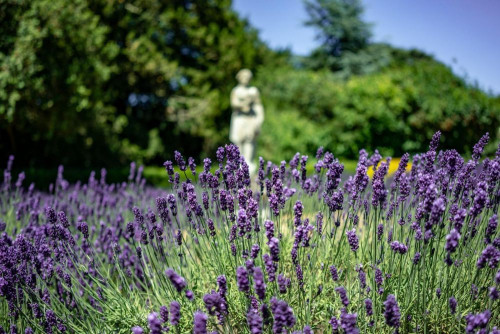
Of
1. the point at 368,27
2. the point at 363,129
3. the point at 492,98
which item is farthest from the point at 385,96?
the point at 368,27

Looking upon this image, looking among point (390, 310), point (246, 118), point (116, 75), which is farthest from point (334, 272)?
point (116, 75)

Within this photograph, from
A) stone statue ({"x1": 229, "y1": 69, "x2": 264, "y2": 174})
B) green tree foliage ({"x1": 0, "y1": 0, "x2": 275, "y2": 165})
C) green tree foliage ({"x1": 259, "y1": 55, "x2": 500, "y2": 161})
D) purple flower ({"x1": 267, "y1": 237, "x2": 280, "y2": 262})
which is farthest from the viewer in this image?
green tree foliage ({"x1": 259, "y1": 55, "x2": 500, "y2": 161})

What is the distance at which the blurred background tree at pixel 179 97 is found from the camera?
9.81 m

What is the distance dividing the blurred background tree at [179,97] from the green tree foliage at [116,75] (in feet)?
0.14

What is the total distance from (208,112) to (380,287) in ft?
49.9

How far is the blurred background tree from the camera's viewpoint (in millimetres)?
9812

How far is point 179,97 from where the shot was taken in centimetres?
1778

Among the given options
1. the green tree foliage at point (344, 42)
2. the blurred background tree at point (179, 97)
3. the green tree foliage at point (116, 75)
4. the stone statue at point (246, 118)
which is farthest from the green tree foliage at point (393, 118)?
the green tree foliage at point (344, 42)

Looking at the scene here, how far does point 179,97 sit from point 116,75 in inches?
104

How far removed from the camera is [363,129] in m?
15.8

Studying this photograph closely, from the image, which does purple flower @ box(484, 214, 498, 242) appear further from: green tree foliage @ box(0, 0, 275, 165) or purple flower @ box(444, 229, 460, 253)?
green tree foliage @ box(0, 0, 275, 165)

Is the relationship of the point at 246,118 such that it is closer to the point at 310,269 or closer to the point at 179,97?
the point at 310,269

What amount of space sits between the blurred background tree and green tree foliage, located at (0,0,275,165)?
0.14ft

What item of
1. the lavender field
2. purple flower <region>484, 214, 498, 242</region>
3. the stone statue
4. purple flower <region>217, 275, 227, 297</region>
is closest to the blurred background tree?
the stone statue
